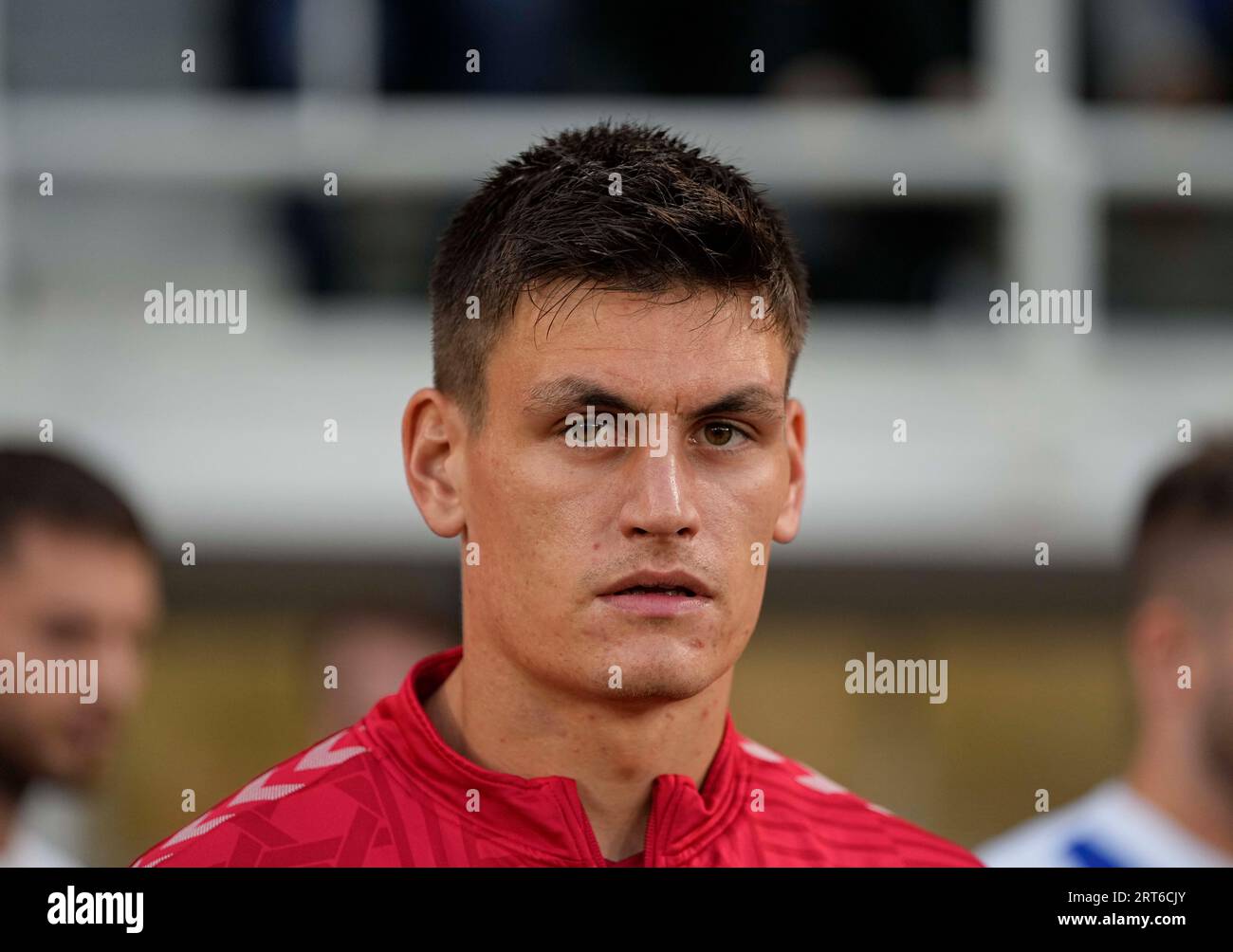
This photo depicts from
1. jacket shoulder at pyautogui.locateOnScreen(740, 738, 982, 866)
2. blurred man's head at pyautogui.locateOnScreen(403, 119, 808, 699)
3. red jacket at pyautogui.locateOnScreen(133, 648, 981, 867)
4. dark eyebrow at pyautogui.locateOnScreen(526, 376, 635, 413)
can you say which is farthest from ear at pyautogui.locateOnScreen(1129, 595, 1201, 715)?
dark eyebrow at pyautogui.locateOnScreen(526, 376, 635, 413)

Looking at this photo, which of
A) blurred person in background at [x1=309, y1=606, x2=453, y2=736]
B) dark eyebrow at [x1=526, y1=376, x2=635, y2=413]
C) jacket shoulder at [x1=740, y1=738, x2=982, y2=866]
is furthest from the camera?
blurred person in background at [x1=309, y1=606, x2=453, y2=736]

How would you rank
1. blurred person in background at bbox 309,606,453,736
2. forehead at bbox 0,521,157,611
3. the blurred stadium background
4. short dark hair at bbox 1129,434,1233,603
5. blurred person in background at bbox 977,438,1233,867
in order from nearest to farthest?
forehead at bbox 0,521,157,611, blurred person in background at bbox 977,438,1233,867, short dark hair at bbox 1129,434,1233,603, blurred person in background at bbox 309,606,453,736, the blurred stadium background

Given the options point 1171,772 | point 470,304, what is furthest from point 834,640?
point 470,304

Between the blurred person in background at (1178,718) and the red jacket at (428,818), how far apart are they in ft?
3.36

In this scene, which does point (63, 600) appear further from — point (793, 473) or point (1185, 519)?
point (1185, 519)

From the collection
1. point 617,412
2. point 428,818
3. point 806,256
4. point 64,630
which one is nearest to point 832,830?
point 428,818

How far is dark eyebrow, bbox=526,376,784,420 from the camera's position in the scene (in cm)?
178

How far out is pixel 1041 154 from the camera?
5145 mm

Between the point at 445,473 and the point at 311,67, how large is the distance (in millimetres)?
3457

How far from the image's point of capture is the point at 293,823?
1871 mm

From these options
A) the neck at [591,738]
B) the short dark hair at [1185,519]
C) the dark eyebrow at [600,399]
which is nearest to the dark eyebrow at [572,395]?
the dark eyebrow at [600,399]

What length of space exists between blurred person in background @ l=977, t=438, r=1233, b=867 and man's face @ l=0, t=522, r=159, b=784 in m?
1.68

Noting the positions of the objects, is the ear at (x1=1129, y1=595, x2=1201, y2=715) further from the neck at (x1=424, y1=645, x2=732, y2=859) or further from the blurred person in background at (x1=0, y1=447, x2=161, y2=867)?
the blurred person in background at (x1=0, y1=447, x2=161, y2=867)

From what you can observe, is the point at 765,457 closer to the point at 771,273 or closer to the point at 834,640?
the point at 771,273
